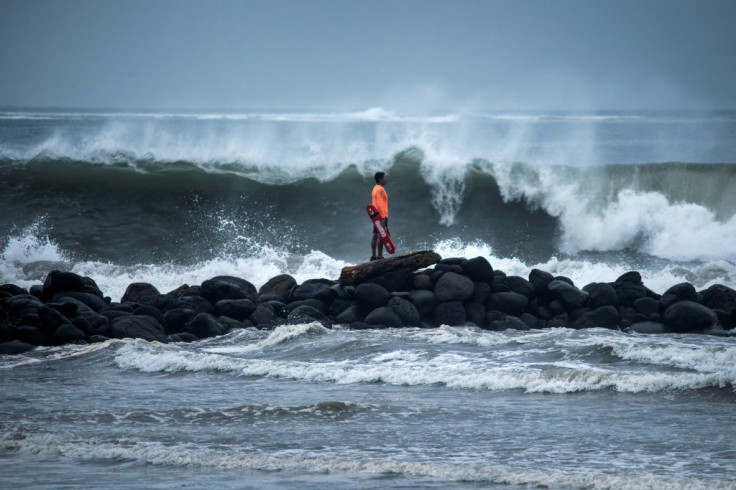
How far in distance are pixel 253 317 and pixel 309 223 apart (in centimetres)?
988

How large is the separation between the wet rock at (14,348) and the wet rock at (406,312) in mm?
5037

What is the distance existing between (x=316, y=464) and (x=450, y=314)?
23.9ft

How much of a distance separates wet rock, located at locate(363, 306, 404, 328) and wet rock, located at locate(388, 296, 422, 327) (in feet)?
0.32

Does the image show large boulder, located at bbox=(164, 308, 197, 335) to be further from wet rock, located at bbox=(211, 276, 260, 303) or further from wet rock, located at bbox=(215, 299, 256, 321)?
Result: wet rock, located at bbox=(211, 276, 260, 303)

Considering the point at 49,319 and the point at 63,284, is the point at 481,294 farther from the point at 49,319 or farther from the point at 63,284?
the point at 63,284

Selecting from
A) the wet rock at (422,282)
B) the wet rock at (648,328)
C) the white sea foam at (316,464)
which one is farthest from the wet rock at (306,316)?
the white sea foam at (316,464)

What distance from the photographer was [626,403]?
970 centimetres

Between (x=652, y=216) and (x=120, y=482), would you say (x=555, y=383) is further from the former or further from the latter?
(x=652, y=216)

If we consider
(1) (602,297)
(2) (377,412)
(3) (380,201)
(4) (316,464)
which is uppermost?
(3) (380,201)

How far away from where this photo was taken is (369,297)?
49.4ft

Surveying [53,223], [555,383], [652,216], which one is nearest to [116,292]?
[53,223]

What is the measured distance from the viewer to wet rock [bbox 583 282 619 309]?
15227 mm

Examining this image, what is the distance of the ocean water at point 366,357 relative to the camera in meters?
7.92

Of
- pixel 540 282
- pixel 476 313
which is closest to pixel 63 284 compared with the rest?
pixel 476 313
